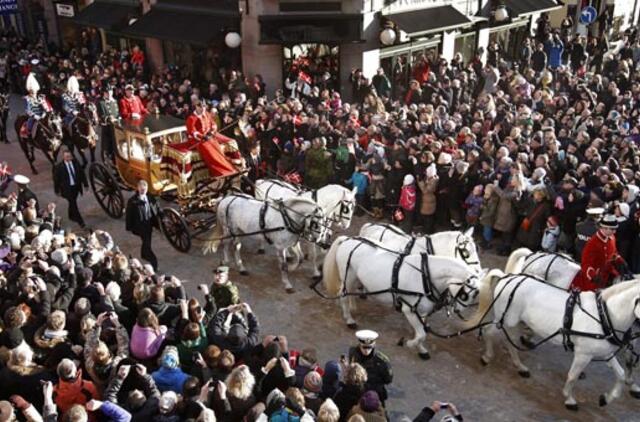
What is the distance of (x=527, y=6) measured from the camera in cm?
2361

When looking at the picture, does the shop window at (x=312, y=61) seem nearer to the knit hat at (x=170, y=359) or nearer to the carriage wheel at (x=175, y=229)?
the carriage wheel at (x=175, y=229)

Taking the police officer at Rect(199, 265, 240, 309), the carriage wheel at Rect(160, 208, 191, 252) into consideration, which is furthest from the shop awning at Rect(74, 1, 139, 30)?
the police officer at Rect(199, 265, 240, 309)

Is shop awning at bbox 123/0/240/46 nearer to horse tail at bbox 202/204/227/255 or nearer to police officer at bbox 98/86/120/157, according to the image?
police officer at bbox 98/86/120/157

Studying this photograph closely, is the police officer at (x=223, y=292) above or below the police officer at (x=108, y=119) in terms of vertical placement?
below

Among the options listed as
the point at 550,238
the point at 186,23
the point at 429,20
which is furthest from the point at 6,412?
the point at 429,20

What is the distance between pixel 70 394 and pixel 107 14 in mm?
19903

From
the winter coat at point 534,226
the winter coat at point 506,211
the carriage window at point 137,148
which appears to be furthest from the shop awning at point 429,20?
the carriage window at point 137,148

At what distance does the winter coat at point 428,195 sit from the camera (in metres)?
11.9

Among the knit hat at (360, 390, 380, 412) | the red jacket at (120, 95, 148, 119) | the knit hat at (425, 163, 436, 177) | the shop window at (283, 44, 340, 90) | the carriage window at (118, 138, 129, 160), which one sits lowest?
the knit hat at (360, 390, 380, 412)

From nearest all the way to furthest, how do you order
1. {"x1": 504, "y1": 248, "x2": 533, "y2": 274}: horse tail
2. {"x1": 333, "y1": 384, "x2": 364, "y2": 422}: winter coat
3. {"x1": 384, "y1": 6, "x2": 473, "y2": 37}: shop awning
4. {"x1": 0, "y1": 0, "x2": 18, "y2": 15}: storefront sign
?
{"x1": 333, "y1": 384, "x2": 364, "y2": 422}: winter coat → {"x1": 504, "y1": 248, "x2": 533, "y2": 274}: horse tail → {"x1": 384, "y1": 6, "x2": 473, "y2": 37}: shop awning → {"x1": 0, "y1": 0, "x2": 18, "y2": 15}: storefront sign

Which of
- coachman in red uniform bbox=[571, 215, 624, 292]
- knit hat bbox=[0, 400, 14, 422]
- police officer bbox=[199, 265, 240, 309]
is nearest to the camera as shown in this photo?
knit hat bbox=[0, 400, 14, 422]

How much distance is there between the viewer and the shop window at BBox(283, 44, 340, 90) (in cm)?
1934

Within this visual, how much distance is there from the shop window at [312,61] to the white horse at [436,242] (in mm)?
10126

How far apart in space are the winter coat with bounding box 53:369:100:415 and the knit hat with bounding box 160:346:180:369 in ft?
2.35
